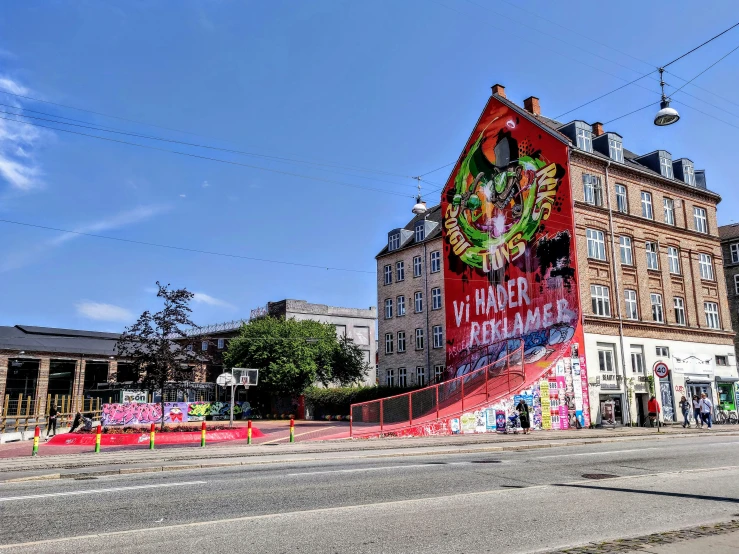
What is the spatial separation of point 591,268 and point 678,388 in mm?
9807

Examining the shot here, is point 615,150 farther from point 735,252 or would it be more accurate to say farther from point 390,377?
point 735,252

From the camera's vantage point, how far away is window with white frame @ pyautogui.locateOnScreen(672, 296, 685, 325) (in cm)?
3850

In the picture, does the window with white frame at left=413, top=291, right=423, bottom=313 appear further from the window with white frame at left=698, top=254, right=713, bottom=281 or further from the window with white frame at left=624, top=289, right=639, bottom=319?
the window with white frame at left=698, top=254, right=713, bottom=281

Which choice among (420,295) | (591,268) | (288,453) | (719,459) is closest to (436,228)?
(420,295)

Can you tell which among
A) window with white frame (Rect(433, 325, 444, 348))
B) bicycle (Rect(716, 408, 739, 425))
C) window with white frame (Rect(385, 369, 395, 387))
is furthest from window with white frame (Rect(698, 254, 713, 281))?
window with white frame (Rect(385, 369, 395, 387))

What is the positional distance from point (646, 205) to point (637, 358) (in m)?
10.3

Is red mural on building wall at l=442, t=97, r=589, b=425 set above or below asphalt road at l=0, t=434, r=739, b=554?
above

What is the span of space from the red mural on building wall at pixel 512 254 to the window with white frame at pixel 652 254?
25.7 ft

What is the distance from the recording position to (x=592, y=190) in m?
35.6

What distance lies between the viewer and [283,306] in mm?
66938

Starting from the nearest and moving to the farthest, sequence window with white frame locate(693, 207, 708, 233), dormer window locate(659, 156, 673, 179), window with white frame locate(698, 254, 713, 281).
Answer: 1. dormer window locate(659, 156, 673, 179)
2. window with white frame locate(698, 254, 713, 281)
3. window with white frame locate(693, 207, 708, 233)

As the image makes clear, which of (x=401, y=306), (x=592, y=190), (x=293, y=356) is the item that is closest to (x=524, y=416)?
(x=592, y=190)

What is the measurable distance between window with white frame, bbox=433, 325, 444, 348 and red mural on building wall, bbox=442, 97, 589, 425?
8.59 ft

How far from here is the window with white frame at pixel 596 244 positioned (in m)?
34.5
